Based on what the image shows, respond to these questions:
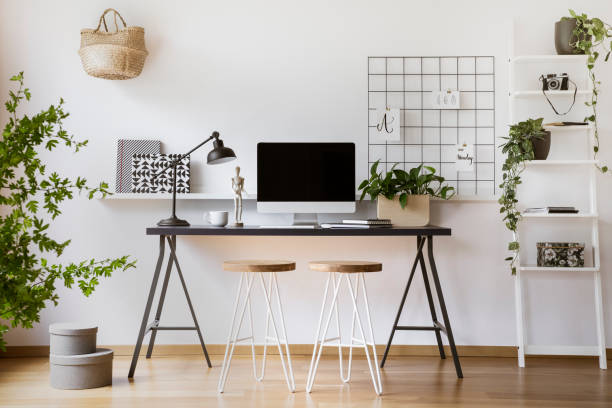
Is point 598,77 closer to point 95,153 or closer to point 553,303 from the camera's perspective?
point 553,303

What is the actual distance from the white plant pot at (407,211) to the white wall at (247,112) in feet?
0.89

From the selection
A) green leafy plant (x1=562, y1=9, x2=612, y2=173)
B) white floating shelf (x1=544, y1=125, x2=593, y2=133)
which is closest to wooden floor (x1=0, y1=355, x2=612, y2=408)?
green leafy plant (x1=562, y1=9, x2=612, y2=173)

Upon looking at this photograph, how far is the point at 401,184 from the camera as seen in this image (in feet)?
11.8

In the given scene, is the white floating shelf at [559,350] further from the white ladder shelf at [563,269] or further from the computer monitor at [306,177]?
the computer monitor at [306,177]

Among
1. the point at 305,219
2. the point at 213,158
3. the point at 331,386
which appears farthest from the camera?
the point at 305,219

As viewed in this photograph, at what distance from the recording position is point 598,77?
12.5 feet

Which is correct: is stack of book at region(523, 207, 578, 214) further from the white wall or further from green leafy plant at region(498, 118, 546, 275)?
Answer: the white wall

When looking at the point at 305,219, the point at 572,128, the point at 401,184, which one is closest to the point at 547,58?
the point at 572,128

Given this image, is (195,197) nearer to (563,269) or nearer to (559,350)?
(563,269)

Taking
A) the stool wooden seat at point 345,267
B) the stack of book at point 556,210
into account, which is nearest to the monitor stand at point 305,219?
the stool wooden seat at point 345,267

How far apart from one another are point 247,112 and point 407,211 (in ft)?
3.94

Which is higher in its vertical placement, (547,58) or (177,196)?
(547,58)

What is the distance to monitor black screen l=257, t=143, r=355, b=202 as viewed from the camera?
3586 millimetres

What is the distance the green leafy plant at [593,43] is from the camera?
3.47m
